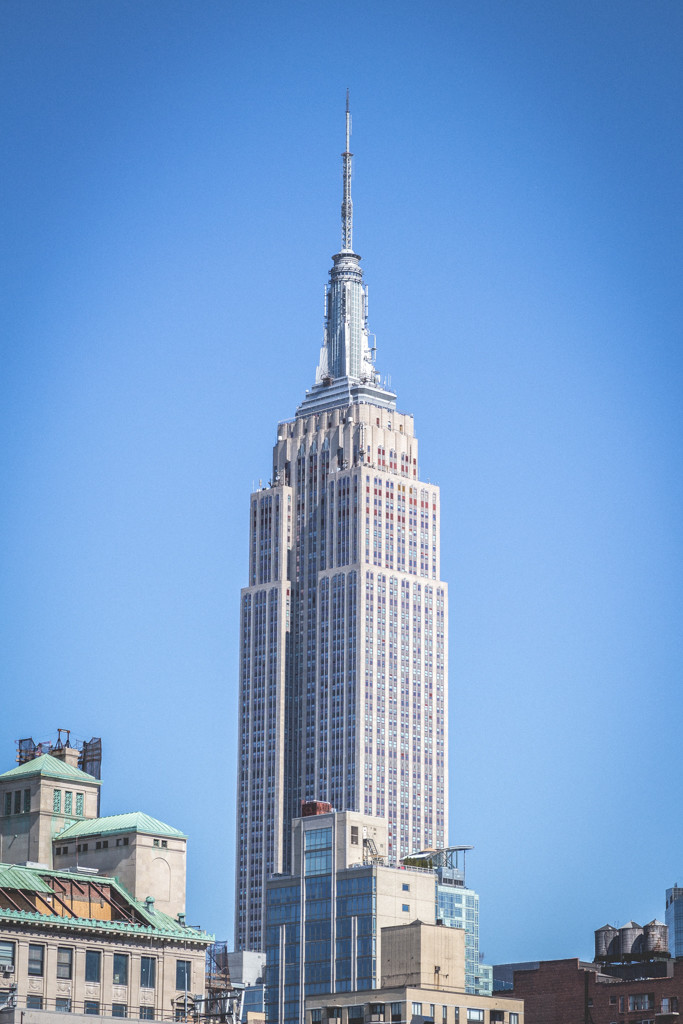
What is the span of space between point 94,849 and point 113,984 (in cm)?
2775

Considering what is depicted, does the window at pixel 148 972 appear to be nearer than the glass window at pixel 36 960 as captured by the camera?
No

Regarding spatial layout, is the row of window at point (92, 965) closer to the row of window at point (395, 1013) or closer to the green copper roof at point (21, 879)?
Answer: the green copper roof at point (21, 879)

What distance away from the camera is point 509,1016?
194 meters

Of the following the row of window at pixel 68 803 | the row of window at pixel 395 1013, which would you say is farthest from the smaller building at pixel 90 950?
the row of window at pixel 395 1013

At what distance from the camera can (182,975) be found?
15425 centimetres

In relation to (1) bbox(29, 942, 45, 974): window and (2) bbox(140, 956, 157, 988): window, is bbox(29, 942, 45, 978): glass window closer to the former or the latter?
(1) bbox(29, 942, 45, 974): window

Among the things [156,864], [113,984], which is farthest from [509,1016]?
[113,984]

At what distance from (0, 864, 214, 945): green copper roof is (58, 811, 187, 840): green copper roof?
9533mm

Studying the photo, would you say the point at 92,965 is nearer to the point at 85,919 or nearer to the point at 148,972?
the point at 85,919

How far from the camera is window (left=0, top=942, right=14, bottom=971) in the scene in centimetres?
14312

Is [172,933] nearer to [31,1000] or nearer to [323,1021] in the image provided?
[31,1000]

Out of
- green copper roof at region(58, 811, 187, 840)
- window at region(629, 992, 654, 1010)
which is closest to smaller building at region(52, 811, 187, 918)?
green copper roof at region(58, 811, 187, 840)

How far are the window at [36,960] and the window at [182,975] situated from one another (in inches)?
477

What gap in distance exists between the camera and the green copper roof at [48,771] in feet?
605
